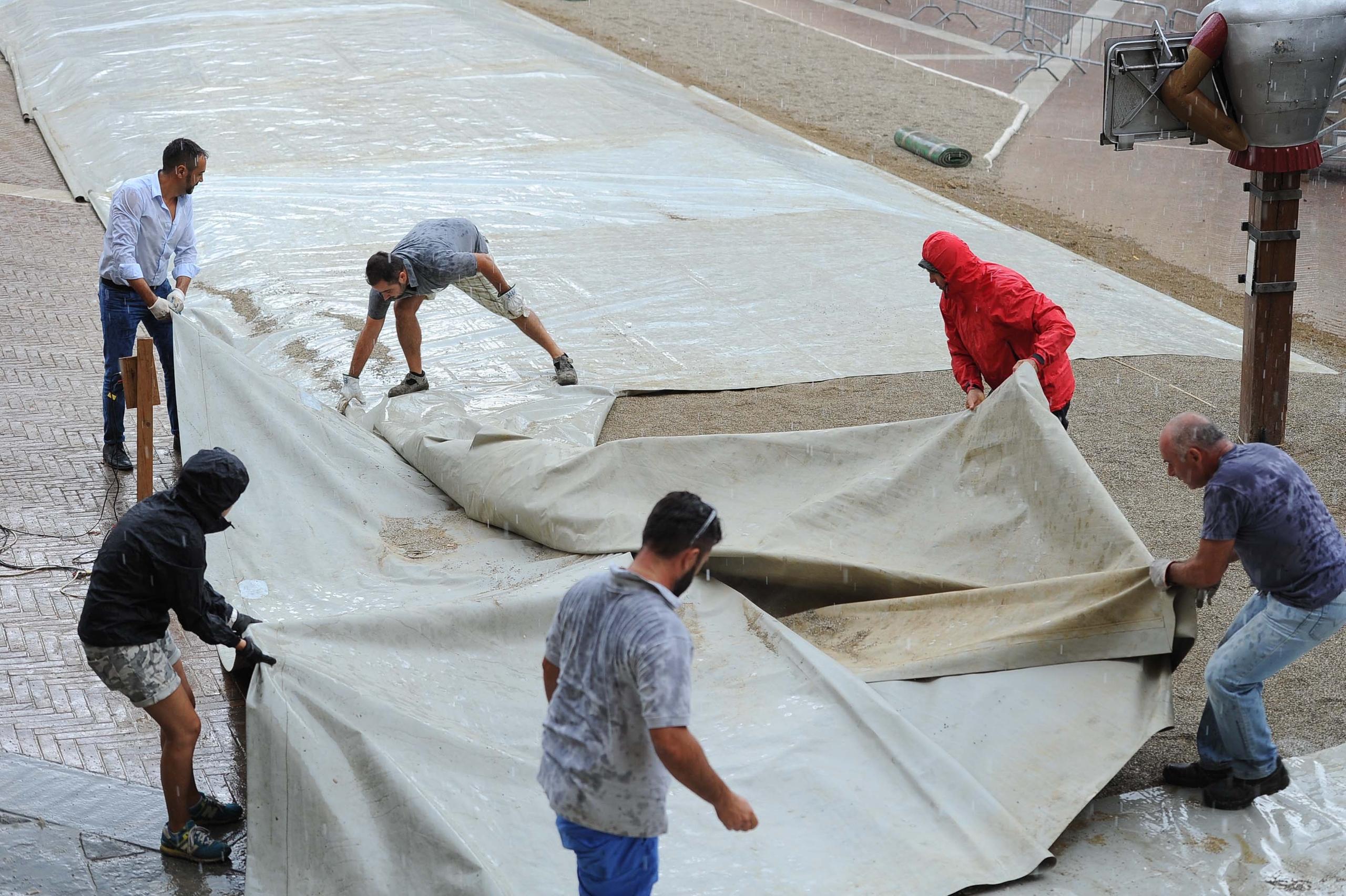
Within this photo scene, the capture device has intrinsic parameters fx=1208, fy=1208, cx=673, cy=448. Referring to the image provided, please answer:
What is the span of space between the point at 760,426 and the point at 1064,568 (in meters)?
2.99

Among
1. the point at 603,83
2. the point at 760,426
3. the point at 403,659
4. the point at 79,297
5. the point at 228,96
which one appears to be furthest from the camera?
the point at 603,83

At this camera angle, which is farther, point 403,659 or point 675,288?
point 675,288

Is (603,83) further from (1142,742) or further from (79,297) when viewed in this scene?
(1142,742)

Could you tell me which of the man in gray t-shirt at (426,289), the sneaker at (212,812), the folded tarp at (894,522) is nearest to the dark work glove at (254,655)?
the sneaker at (212,812)

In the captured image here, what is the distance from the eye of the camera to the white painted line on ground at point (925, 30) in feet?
70.8

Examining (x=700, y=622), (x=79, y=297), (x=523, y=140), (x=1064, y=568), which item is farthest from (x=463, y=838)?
(x=523, y=140)

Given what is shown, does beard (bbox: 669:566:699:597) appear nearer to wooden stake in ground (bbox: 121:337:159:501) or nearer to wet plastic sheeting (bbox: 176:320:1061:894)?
wet plastic sheeting (bbox: 176:320:1061:894)

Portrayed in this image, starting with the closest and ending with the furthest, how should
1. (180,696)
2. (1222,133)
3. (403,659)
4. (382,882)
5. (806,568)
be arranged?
(382,882) → (180,696) → (403,659) → (806,568) → (1222,133)

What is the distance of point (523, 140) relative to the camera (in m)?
12.7

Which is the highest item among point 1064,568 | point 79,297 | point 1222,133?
point 1222,133

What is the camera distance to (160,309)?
6.46 metres

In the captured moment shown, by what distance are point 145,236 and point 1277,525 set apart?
565 cm

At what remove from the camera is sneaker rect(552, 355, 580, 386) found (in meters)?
7.75

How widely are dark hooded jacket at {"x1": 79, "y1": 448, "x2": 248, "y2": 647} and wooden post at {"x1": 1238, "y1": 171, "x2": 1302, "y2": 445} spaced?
5.87 metres
